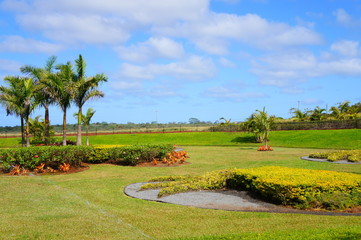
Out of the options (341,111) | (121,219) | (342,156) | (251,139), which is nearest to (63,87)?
(342,156)

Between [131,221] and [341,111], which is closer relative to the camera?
[131,221]

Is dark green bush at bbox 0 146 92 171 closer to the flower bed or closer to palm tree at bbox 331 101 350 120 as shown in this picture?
the flower bed

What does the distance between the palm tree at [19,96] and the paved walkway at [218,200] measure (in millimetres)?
16538

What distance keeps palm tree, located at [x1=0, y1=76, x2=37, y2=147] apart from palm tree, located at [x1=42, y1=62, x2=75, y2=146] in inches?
51.6

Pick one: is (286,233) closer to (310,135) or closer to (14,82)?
(14,82)

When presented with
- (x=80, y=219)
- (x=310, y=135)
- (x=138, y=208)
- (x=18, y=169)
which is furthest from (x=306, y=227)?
(x=310, y=135)

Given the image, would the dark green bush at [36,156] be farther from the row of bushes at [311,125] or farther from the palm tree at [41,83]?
the row of bushes at [311,125]

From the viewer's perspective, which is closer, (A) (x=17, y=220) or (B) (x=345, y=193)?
(A) (x=17, y=220)

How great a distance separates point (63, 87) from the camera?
24625mm

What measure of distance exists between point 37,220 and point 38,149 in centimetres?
822

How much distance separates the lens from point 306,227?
633 cm

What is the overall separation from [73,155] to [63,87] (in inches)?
425

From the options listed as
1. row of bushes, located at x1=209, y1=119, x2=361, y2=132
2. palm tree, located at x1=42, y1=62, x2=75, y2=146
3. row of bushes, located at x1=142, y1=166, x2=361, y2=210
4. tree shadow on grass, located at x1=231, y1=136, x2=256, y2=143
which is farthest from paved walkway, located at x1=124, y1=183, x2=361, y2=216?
tree shadow on grass, located at x1=231, y1=136, x2=256, y2=143

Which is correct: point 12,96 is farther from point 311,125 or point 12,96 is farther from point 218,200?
point 311,125
